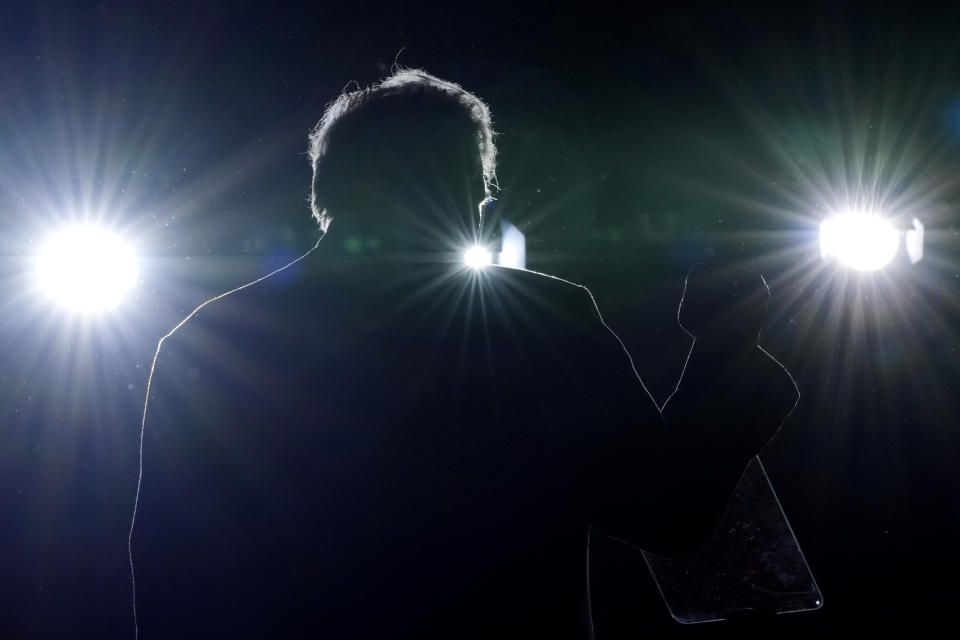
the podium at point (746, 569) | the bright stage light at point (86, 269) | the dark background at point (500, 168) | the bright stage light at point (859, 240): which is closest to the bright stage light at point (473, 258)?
the podium at point (746, 569)

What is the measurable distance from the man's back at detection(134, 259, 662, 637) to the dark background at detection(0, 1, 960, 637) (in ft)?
3.05

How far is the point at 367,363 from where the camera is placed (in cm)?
58

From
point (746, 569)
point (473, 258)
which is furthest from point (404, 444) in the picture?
point (746, 569)

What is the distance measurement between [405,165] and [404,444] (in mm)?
283

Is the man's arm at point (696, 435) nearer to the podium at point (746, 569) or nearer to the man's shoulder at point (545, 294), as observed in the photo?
the man's shoulder at point (545, 294)

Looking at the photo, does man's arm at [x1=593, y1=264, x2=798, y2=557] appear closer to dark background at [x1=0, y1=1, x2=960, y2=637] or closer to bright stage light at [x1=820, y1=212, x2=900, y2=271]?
dark background at [x1=0, y1=1, x2=960, y2=637]

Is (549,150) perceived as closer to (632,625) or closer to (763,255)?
(763,255)

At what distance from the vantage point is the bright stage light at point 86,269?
1560 mm

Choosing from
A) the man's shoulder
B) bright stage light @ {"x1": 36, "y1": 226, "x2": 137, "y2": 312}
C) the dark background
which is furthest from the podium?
bright stage light @ {"x1": 36, "y1": 226, "x2": 137, "y2": 312}

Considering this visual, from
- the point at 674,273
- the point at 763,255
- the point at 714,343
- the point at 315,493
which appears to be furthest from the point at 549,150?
the point at 315,493

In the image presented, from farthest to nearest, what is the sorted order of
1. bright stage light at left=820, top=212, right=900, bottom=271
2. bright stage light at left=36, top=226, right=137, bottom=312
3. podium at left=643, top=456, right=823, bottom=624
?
bright stage light at left=820, top=212, right=900, bottom=271
bright stage light at left=36, top=226, right=137, bottom=312
podium at left=643, top=456, right=823, bottom=624

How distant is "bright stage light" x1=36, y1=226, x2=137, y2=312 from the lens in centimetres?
156

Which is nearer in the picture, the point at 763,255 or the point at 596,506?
the point at 596,506

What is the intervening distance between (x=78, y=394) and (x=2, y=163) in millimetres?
668
